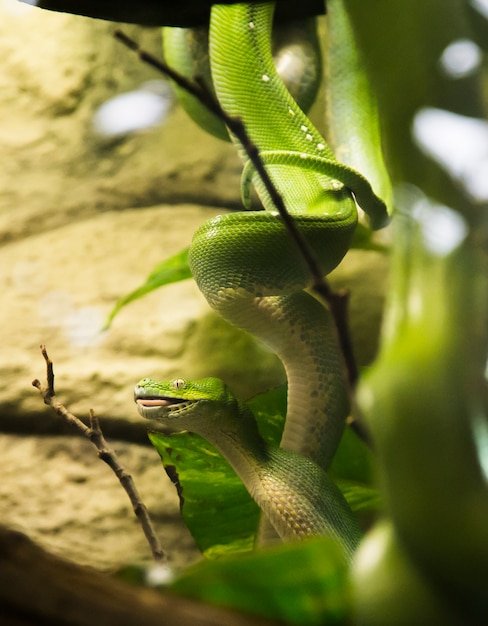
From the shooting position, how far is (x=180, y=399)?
1205mm

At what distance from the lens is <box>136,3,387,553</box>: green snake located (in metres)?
1.09

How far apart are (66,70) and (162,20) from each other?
1032 mm

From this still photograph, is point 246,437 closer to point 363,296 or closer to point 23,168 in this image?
point 363,296

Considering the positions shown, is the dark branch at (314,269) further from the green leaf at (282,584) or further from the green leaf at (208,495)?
the green leaf at (208,495)

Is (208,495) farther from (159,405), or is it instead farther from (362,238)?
(362,238)

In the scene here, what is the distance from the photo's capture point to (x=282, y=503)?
108 cm

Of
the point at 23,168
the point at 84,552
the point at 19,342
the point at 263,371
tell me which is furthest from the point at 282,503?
the point at 23,168

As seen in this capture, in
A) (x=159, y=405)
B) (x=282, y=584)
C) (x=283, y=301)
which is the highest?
(x=282, y=584)

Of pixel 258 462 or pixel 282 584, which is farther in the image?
pixel 258 462

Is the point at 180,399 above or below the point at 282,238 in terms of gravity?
below

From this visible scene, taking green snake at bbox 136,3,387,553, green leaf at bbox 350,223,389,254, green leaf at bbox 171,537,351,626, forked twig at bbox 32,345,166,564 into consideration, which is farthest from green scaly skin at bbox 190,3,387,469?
green leaf at bbox 171,537,351,626

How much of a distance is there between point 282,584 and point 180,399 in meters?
0.67

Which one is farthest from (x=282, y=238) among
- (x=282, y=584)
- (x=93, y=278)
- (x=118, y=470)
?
(x=93, y=278)

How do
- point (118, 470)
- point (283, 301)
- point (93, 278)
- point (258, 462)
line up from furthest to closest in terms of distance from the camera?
point (93, 278) < point (283, 301) < point (258, 462) < point (118, 470)
